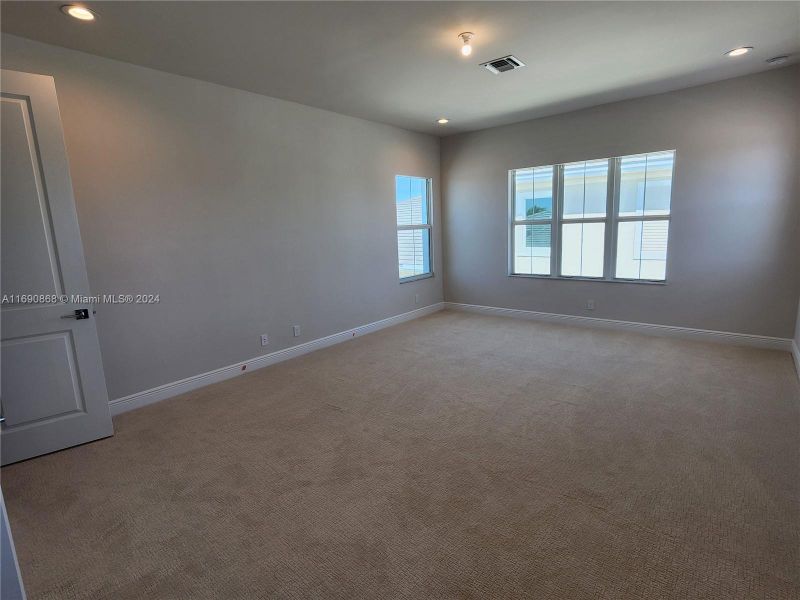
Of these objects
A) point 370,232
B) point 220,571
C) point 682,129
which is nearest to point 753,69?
point 682,129

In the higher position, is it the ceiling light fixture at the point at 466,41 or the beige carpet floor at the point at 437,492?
the ceiling light fixture at the point at 466,41

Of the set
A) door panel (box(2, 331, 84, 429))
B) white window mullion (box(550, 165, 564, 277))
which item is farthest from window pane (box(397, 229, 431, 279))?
door panel (box(2, 331, 84, 429))

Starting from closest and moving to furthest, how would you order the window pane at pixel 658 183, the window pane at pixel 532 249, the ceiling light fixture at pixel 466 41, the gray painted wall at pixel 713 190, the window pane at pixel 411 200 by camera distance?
the ceiling light fixture at pixel 466 41 < the gray painted wall at pixel 713 190 < the window pane at pixel 658 183 < the window pane at pixel 532 249 < the window pane at pixel 411 200

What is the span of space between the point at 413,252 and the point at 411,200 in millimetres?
732

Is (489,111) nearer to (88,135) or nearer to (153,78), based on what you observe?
(153,78)

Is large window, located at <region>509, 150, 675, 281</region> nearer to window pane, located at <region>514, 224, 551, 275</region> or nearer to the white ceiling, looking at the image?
window pane, located at <region>514, 224, 551, 275</region>

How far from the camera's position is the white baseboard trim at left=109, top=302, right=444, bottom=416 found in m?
3.23

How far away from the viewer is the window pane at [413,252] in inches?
223

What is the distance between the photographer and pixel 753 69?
12.0 feet

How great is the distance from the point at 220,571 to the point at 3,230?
7.37 ft

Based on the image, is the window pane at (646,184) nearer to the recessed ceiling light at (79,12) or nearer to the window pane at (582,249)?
the window pane at (582,249)

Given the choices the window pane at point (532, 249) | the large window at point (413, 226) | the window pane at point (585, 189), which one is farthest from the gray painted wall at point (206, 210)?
the window pane at point (585, 189)

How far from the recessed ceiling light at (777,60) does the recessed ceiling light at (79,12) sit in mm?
4958

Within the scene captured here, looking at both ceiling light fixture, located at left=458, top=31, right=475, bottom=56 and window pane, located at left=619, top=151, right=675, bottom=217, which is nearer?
ceiling light fixture, located at left=458, top=31, right=475, bottom=56
